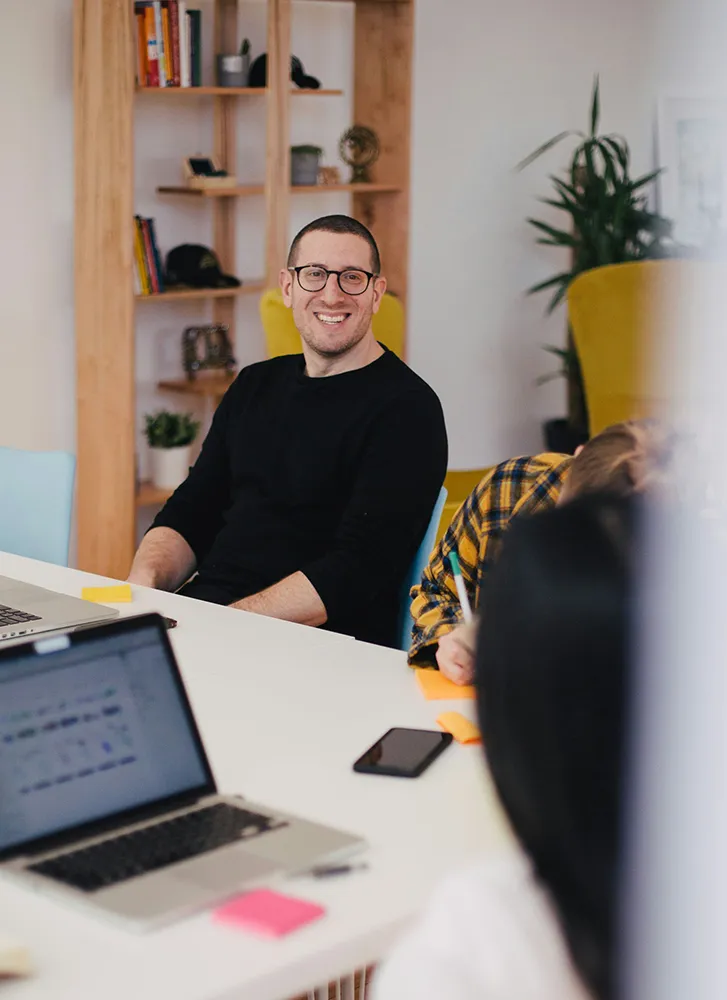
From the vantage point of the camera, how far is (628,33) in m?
5.91

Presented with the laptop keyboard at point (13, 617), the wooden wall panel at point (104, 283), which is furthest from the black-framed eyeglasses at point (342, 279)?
the wooden wall panel at point (104, 283)

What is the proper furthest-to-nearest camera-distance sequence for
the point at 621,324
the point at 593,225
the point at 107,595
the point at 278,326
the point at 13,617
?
the point at 593,225, the point at 621,324, the point at 278,326, the point at 107,595, the point at 13,617

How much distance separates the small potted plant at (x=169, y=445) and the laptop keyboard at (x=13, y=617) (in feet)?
7.54

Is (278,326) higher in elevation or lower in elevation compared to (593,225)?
lower

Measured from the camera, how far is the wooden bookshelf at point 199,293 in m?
4.27

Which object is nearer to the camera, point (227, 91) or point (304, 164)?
point (227, 91)

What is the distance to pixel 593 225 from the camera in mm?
Answer: 5285

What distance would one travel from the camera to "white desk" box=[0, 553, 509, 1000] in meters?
1.19

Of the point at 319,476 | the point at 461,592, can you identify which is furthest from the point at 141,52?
the point at 461,592

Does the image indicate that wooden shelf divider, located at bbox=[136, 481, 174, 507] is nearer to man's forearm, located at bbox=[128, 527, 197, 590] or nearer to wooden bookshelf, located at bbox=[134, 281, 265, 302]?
wooden bookshelf, located at bbox=[134, 281, 265, 302]

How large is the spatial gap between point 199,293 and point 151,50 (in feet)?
2.40

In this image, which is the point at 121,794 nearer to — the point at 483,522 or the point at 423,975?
the point at 423,975

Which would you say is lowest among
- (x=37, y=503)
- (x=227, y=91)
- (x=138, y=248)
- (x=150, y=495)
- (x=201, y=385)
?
(x=150, y=495)

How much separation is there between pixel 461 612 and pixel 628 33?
175 inches
